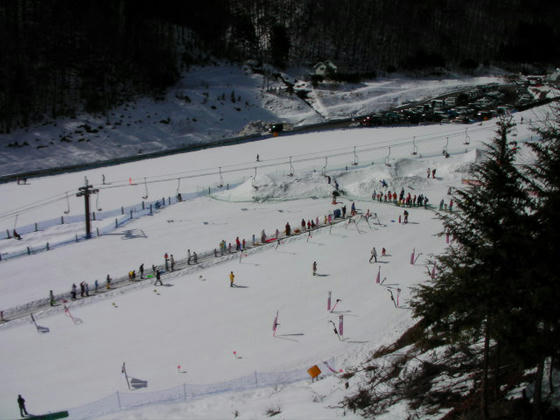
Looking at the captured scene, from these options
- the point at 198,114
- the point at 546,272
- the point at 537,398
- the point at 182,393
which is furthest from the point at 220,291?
the point at 198,114

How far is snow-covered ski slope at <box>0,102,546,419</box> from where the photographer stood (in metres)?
16.9

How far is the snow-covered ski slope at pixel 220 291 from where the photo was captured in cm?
1691

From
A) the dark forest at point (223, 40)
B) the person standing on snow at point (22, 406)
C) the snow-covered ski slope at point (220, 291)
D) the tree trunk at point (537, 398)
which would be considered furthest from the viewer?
the dark forest at point (223, 40)

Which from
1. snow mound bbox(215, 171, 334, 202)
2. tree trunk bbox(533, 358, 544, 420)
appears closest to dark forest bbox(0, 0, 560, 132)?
snow mound bbox(215, 171, 334, 202)

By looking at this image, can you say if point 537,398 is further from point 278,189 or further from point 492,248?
point 278,189

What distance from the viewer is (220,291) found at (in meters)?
23.9

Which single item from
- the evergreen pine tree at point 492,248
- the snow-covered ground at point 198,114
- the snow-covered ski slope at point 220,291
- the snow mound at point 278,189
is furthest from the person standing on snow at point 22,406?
the snow-covered ground at point 198,114

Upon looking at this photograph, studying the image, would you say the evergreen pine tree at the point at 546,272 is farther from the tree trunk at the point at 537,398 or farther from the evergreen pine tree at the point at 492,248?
the tree trunk at the point at 537,398

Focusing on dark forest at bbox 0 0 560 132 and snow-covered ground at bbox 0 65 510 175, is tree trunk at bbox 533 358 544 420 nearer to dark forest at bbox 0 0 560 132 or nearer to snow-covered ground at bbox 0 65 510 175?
snow-covered ground at bbox 0 65 510 175

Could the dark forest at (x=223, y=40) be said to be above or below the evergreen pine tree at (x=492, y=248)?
above

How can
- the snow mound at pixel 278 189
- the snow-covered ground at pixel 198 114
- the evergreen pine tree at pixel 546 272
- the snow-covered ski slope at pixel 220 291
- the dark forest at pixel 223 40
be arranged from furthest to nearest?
the dark forest at pixel 223 40 < the snow-covered ground at pixel 198 114 < the snow mound at pixel 278 189 < the snow-covered ski slope at pixel 220 291 < the evergreen pine tree at pixel 546 272

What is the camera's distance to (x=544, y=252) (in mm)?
8117

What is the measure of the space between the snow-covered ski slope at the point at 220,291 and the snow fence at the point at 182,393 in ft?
1.34

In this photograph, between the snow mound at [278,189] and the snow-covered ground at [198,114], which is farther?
the snow-covered ground at [198,114]
